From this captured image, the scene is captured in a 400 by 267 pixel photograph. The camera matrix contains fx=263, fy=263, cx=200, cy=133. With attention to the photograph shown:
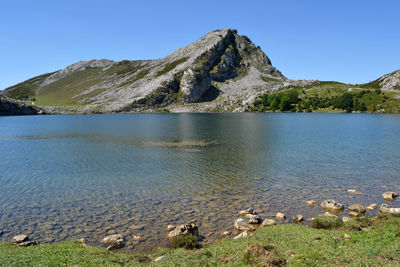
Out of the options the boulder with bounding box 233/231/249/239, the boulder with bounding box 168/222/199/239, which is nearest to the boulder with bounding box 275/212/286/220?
the boulder with bounding box 233/231/249/239

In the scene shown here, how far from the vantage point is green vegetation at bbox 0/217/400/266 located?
12.6m

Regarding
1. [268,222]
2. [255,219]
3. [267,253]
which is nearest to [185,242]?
[267,253]

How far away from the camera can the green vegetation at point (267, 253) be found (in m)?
12.6

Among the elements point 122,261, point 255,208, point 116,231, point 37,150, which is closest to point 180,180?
point 255,208

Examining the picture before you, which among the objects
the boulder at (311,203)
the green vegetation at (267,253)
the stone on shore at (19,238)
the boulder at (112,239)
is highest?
the green vegetation at (267,253)

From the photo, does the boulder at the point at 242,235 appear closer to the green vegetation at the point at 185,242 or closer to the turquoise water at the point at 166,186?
the turquoise water at the point at 166,186

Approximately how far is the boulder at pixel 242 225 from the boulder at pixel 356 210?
9504 millimetres

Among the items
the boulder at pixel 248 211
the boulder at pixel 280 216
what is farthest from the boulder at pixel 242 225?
the boulder at pixel 280 216

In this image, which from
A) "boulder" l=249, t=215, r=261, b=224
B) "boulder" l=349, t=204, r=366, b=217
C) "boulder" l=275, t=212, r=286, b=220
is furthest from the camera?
"boulder" l=349, t=204, r=366, b=217

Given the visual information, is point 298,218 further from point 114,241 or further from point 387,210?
point 114,241

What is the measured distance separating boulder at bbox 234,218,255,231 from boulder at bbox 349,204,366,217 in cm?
950

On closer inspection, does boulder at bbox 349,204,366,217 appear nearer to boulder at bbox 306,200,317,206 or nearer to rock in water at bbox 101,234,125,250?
boulder at bbox 306,200,317,206

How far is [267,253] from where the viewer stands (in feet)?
44.1

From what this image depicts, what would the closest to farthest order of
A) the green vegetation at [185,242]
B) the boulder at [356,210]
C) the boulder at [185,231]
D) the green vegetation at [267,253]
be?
the green vegetation at [267,253] < the green vegetation at [185,242] < the boulder at [185,231] < the boulder at [356,210]
